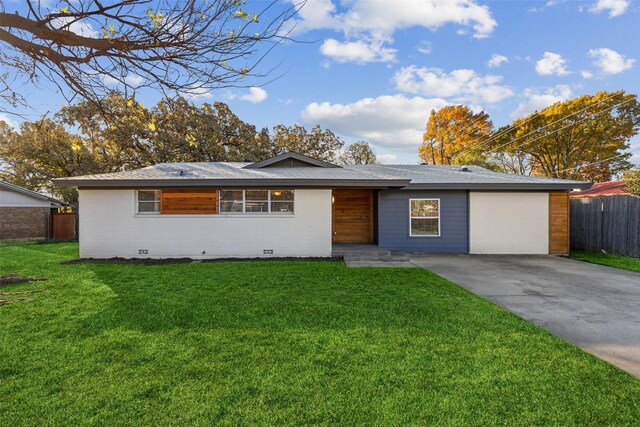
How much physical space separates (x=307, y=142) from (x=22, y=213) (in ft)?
59.8

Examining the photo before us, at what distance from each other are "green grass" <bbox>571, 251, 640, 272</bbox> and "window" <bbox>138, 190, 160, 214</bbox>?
13309 mm

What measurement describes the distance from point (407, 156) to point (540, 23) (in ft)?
80.2

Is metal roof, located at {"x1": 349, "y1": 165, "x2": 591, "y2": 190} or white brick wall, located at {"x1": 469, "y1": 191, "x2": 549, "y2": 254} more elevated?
metal roof, located at {"x1": 349, "y1": 165, "x2": 591, "y2": 190}

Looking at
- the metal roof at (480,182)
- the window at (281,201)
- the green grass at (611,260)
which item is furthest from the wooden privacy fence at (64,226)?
the green grass at (611,260)

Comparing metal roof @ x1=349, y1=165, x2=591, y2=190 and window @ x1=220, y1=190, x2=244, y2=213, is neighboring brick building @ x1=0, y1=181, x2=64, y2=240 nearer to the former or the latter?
window @ x1=220, y1=190, x2=244, y2=213

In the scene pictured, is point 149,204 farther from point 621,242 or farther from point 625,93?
point 625,93

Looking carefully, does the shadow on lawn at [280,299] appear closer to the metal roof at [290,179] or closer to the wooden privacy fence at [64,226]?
the metal roof at [290,179]

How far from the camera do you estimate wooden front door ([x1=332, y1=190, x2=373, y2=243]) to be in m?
11.9

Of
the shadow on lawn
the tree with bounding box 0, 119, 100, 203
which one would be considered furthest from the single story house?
the tree with bounding box 0, 119, 100, 203

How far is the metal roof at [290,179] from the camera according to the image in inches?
363

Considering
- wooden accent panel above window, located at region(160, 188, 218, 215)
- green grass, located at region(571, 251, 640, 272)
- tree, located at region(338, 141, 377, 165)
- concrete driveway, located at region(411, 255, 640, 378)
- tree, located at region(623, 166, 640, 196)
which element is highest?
tree, located at region(338, 141, 377, 165)

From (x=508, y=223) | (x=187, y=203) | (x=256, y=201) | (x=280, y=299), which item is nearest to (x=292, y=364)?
(x=280, y=299)

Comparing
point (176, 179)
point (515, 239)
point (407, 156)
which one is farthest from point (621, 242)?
point (407, 156)

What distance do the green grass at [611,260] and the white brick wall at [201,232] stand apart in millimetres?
7822
